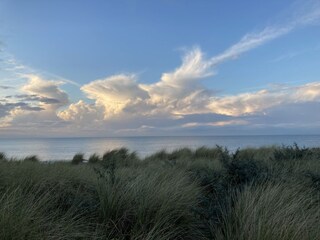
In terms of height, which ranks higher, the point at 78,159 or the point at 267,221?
the point at 78,159

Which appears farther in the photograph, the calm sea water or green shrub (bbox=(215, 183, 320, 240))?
the calm sea water

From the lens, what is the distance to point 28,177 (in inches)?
281

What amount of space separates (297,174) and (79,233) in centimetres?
620

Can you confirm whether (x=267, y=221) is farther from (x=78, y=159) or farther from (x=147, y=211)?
(x=78, y=159)

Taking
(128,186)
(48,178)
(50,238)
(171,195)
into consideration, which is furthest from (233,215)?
(48,178)

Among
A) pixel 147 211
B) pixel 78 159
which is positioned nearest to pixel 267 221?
pixel 147 211

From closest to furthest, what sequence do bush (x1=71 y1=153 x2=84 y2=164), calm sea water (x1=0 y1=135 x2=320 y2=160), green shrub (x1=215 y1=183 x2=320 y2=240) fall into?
green shrub (x1=215 y1=183 x2=320 y2=240) → bush (x1=71 y1=153 x2=84 y2=164) → calm sea water (x1=0 y1=135 x2=320 y2=160)

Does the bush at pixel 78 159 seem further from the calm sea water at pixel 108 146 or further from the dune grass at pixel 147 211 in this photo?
the dune grass at pixel 147 211

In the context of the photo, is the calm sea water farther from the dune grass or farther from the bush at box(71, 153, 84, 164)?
the dune grass

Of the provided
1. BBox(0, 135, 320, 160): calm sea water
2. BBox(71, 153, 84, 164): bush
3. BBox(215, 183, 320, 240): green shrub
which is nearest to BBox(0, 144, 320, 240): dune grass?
BBox(215, 183, 320, 240): green shrub

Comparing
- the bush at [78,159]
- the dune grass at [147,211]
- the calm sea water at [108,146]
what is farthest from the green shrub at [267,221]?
the bush at [78,159]

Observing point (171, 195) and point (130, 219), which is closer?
point (130, 219)

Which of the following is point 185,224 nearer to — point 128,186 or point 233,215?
point 233,215

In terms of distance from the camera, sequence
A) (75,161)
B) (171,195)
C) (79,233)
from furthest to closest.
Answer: (75,161) → (171,195) → (79,233)
